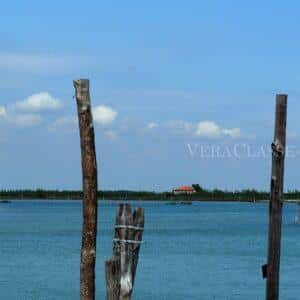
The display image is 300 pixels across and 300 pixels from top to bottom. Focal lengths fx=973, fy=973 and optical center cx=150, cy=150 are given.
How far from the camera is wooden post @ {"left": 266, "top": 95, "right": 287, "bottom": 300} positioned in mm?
12461

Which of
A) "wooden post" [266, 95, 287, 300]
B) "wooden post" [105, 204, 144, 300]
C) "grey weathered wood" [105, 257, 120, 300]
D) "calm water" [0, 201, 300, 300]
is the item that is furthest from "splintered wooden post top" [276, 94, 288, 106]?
"calm water" [0, 201, 300, 300]

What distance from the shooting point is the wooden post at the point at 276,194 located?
491 inches

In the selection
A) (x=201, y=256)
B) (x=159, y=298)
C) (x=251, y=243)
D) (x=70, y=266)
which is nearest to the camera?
(x=159, y=298)

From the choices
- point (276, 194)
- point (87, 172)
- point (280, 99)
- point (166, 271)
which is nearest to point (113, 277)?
point (87, 172)

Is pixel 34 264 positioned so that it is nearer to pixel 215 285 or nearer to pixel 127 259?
pixel 215 285

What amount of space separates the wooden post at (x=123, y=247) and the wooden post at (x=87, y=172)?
0.40m

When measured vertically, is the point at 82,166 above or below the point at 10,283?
above

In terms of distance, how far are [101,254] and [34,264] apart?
6262 millimetres

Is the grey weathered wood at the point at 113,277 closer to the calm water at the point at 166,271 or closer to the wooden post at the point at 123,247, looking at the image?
the wooden post at the point at 123,247

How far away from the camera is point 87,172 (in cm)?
1152

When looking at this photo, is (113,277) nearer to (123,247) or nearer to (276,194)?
(123,247)

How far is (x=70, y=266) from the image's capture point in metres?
41.7

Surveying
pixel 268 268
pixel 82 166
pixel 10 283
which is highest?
pixel 82 166

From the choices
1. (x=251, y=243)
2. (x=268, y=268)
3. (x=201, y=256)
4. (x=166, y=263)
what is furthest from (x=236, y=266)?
(x=268, y=268)
